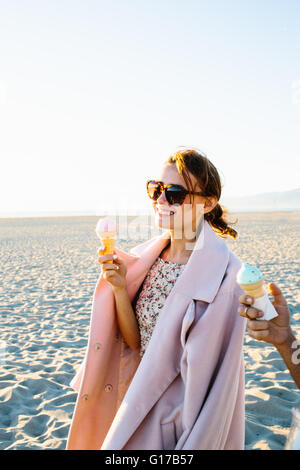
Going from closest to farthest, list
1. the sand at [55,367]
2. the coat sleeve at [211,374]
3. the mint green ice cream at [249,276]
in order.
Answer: the mint green ice cream at [249,276] → the coat sleeve at [211,374] → the sand at [55,367]

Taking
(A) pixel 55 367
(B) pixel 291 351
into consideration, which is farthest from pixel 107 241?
(A) pixel 55 367

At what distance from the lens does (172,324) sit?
6.38 ft

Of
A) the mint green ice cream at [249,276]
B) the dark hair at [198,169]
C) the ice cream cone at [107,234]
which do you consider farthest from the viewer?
the ice cream cone at [107,234]

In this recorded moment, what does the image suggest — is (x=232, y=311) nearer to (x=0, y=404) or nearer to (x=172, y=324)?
(x=172, y=324)

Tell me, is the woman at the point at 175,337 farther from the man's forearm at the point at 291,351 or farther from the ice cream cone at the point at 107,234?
the man's forearm at the point at 291,351

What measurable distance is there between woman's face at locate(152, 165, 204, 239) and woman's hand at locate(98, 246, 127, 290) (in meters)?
0.32

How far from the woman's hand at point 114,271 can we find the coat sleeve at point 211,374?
0.54 meters

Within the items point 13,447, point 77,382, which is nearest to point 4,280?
point 13,447

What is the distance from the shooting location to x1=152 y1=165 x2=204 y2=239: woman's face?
2.18m

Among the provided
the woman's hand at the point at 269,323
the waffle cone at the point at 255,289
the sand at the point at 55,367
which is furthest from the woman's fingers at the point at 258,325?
the sand at the point at 55,367

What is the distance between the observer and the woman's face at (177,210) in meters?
2.18

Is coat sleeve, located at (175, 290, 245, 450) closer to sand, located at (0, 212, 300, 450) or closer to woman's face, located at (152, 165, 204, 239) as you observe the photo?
woman's face, located at (152, 165, 204, 239)

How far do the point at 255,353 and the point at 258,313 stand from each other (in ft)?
12.8

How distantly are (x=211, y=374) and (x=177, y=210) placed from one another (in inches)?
34.3
